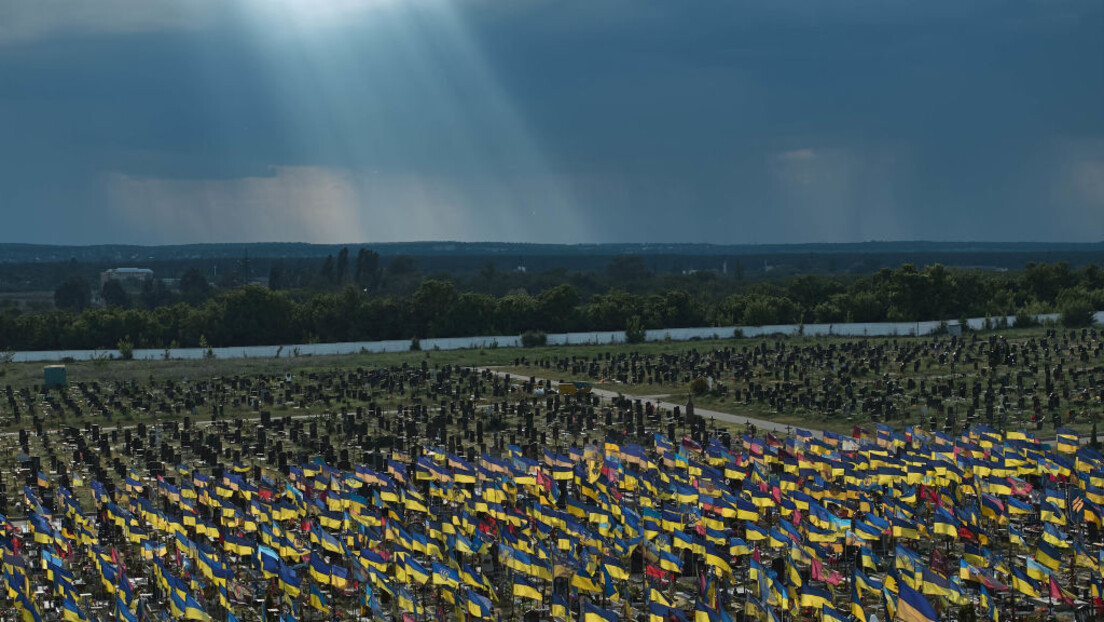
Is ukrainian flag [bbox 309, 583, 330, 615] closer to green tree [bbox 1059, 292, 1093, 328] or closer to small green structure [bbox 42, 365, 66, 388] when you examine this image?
small green structure [bbox 42, 365, 66, 388]

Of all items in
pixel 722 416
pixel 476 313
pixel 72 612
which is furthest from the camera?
pixel 476 313

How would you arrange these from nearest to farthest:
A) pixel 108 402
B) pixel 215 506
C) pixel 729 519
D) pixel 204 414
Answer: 1. pixel 729 519
2. pixel 215 506
3. pixel 204 414
4. pixel 108 402

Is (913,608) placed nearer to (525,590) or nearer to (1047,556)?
(1047,556)

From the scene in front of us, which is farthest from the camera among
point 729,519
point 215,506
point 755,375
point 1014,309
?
point 1014,309

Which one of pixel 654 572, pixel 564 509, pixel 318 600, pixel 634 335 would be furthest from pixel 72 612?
pixel 634 335

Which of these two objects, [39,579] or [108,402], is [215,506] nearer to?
[39,579]

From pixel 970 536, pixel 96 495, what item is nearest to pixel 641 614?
pixel 970 536

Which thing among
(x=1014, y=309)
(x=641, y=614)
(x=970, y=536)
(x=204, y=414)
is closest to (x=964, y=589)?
(x=970, y=536)

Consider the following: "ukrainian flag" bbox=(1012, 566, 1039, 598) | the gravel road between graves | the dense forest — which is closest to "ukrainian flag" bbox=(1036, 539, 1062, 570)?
"ukrainian flag" bbox=(1012, 566, 1039, 598)

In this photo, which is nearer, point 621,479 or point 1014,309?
point 621,479

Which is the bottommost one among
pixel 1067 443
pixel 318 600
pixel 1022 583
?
pixel 318 600

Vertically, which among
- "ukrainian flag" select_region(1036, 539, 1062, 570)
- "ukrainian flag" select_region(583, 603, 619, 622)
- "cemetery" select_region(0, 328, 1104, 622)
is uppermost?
"ukrainian flag" select_region(1036, 539, 1062, 570)
